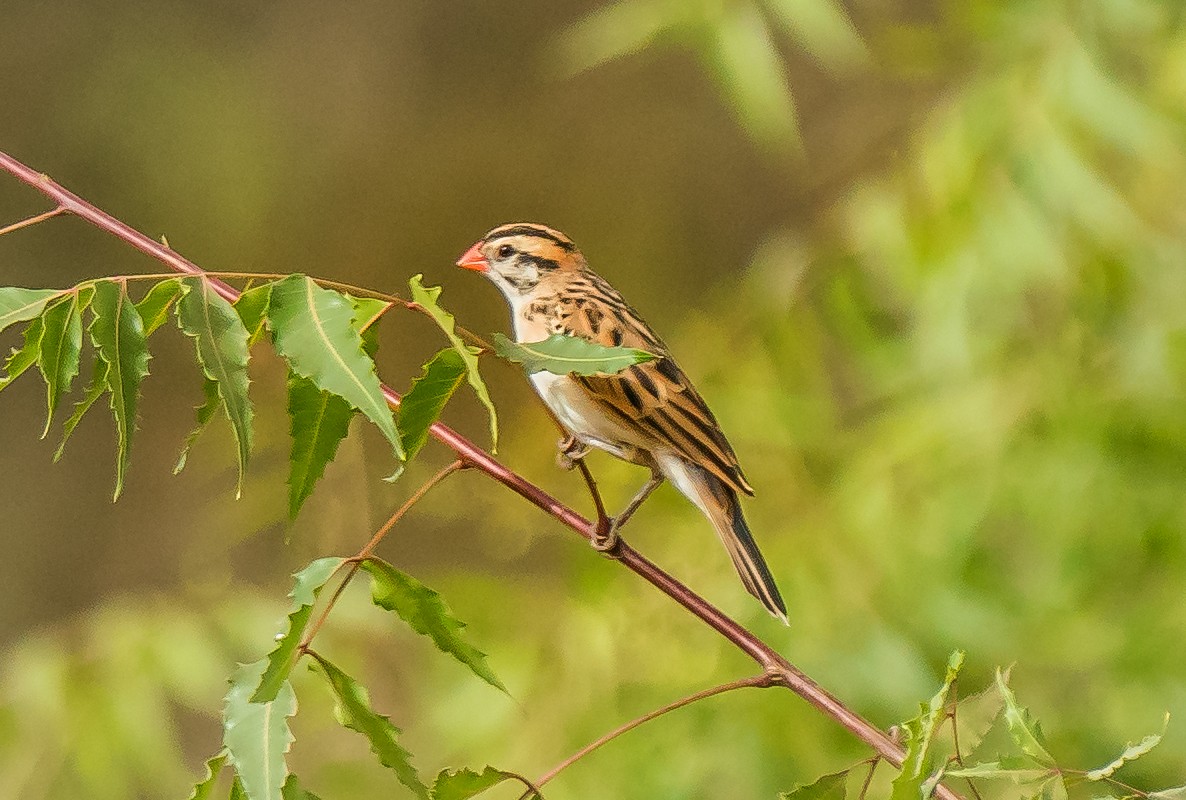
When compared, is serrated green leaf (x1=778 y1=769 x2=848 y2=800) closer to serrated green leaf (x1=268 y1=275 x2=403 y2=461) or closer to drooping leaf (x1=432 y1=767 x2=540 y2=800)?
drooping leaf (x1=432 y1=767 x2=540 y2=800)

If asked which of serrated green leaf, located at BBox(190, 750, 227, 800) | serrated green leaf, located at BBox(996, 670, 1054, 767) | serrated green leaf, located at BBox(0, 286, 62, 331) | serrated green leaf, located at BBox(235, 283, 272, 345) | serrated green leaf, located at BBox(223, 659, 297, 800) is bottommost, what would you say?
serrated green leaf, located at BBox(190, 750, 227, 800)

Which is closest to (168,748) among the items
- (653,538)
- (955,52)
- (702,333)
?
(653,538)

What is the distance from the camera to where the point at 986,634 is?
1785mm

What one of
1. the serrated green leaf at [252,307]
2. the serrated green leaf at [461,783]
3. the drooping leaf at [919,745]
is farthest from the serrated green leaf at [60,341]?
the drooping leaf at [919,745]

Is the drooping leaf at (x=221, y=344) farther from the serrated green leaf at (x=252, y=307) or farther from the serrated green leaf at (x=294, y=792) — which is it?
the serrated green leaf at (x=294, y=792)

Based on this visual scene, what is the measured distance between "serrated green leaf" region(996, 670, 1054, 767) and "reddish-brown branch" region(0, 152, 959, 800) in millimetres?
69

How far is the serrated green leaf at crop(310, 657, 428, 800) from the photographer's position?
0.90 metres

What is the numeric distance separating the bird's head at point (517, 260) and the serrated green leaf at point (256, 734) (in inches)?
34.0

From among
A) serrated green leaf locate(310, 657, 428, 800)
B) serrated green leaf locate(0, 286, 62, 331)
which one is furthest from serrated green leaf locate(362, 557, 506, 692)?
serrated green leaf locate(0, 286, 62, 331)

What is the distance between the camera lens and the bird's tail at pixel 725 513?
1.39 metres

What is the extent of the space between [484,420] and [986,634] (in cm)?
270

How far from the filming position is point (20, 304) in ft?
2.97

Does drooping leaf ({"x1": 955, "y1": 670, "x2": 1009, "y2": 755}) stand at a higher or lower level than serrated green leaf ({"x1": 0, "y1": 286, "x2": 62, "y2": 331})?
lower

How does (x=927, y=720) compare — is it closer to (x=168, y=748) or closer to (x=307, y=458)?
(x=307, y=458)
